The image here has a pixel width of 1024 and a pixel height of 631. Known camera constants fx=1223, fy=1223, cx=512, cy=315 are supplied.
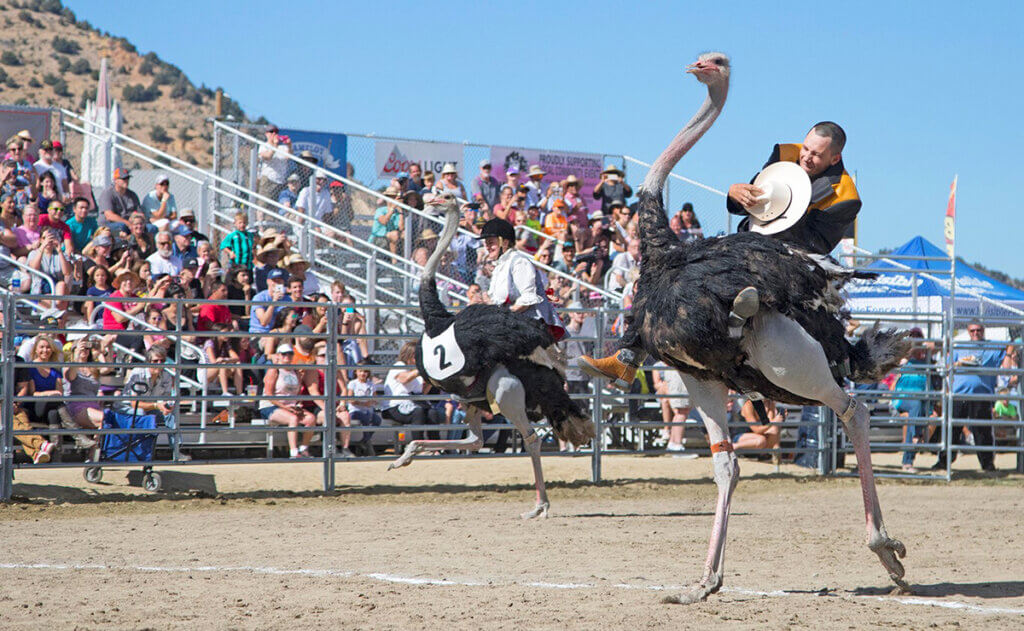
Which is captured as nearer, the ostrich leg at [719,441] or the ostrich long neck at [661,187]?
the ostrich leg at [719,441]

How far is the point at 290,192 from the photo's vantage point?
56.2 feet

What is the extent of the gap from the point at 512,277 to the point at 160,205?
8067 mm

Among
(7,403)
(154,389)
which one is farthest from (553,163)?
(7,403)

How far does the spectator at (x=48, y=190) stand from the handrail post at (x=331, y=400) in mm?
5586

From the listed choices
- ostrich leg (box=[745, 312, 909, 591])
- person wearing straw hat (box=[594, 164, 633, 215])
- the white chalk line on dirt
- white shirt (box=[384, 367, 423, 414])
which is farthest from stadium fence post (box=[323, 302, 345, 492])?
person wearing straw hat (box=[594, 164, 633, 215])

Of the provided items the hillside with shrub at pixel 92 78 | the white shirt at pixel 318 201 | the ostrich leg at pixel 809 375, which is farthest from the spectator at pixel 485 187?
the hillside with shrub at pixel 92 78

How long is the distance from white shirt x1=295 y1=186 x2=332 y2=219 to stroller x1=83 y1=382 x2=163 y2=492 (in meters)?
6.58

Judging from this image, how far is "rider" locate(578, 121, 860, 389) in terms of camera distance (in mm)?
6180

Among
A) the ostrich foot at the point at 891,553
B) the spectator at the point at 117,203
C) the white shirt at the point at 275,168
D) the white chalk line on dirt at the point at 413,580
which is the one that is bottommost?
the white chalk line on dirt at the point at 413,580

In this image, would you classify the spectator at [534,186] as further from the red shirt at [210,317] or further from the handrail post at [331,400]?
the handrail post at [331,400]

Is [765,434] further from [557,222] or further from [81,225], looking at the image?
[81,225]

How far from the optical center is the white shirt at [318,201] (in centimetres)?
1703

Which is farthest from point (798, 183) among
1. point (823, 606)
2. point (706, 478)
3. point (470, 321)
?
point (706, 478)

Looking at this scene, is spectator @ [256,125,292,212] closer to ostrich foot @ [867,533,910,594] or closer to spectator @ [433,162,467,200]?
spectator @ [433,162,467,200]
